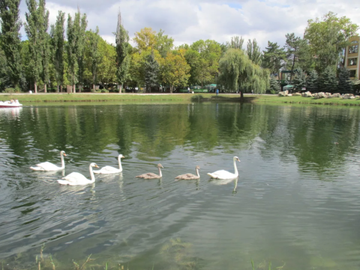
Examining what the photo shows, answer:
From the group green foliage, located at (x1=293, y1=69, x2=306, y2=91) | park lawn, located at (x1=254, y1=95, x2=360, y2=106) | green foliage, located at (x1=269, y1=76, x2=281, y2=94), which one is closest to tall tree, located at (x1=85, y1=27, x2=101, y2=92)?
park lawn, located at (x1=254, y1=95, x2=360, y2=106)

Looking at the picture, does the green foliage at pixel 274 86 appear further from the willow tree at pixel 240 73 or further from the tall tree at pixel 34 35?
the tall tree at pixel 34 35

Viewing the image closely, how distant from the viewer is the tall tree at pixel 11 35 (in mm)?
59562

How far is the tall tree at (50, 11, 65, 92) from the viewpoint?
68.6m

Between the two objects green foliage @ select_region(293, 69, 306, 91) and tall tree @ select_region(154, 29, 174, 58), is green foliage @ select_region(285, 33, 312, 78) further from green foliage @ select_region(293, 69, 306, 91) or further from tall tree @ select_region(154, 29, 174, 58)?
tall tree @ select_region(154, 29, 174, 58)

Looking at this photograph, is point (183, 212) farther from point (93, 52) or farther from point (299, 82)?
point (299, 82)

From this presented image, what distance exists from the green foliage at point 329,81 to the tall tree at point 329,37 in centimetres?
935

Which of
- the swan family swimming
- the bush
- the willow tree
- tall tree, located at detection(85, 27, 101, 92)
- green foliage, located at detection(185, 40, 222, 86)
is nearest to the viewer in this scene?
the swan family swimming

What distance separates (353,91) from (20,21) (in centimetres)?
7539

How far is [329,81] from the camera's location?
70062mm

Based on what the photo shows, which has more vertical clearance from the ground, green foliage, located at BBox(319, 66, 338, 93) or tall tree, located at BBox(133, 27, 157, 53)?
tall tree, located at BBox(133, 27, 157, 53)

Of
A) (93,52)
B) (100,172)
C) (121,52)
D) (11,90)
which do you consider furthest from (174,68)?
(100,172)

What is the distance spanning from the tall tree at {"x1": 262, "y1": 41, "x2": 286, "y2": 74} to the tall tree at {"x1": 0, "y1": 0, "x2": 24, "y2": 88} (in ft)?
237

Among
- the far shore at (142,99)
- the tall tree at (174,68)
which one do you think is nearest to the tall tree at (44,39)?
the far shore at (142,99)

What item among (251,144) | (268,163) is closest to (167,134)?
(251,144)
